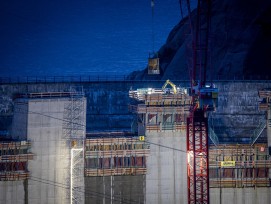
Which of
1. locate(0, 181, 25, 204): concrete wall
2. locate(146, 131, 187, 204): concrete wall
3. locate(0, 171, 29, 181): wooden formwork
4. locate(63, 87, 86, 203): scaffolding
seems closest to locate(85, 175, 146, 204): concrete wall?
locate(146, 131, 187, 204): concrete wall

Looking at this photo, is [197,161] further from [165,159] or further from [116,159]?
[116,159]

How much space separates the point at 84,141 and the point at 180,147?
35.8 ft

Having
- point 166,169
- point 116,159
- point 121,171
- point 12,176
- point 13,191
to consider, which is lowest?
point 13,191

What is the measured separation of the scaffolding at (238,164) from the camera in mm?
46938

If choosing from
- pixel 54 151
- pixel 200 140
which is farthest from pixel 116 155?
pixel 200 140

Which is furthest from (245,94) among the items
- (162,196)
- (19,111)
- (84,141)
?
(19,111)

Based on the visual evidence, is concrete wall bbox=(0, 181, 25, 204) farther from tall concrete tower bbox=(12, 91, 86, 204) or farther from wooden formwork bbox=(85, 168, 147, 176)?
wooden formwork bbox=(85, 168, 147, 176)

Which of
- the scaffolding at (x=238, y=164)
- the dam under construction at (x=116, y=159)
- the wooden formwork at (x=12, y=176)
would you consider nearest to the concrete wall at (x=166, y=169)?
the dam under construction at (x=116, y=159)

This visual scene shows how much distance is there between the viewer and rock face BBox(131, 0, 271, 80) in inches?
2717

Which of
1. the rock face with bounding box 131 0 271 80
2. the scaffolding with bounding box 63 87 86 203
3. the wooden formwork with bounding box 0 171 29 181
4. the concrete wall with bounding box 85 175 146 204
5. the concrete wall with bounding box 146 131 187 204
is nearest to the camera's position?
the wooden formwork with bounding box 0 171 29 181

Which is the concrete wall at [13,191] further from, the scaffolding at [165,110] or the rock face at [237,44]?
the rock face at [237,44]

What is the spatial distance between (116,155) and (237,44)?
122 feet

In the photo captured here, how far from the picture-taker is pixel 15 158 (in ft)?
143

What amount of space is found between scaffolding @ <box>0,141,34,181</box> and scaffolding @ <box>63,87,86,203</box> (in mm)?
4434
